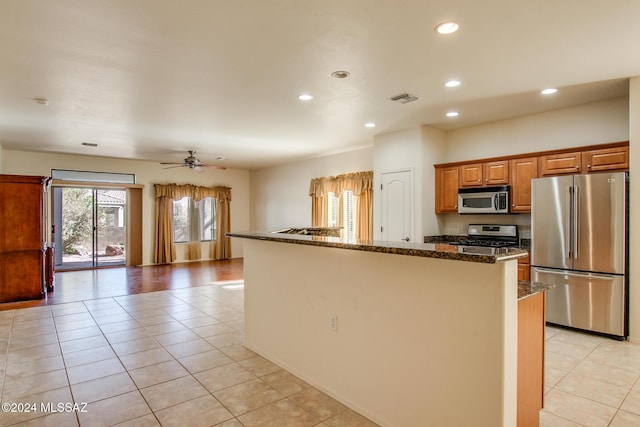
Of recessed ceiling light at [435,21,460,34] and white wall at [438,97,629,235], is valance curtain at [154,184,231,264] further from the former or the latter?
recessed ceiling light at [435,21,460,34]

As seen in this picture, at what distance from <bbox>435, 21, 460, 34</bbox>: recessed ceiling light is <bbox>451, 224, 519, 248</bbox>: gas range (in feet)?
10.5

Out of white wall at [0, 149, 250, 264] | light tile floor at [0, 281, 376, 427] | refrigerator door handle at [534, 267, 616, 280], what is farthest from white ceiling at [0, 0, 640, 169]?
white wall at [0, 149, 250, 264]

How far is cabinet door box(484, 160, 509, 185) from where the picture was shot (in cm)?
496

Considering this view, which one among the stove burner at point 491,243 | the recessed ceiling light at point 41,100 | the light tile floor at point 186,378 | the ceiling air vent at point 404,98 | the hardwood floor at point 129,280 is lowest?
the light tile floor at point 186,378

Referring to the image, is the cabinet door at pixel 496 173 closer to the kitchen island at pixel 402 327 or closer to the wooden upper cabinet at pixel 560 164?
the wooden upper cabinet at pixel 560 164

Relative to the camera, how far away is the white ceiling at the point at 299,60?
2.45 m

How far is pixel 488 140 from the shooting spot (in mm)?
5445

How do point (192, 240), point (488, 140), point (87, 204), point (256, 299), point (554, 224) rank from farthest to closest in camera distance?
point (192, 240)
point (87, 204)
point (488, 140)
point (554, 224)
point (256, 299)

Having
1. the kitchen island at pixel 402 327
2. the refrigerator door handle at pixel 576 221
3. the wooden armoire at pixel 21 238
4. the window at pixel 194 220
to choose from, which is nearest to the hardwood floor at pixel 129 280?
the wooden armoire at pixel 21 238

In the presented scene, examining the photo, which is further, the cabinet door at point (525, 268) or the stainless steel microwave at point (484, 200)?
the stainless steel microwave at point (484, 200)

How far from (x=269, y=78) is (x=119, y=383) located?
3027 millimetres

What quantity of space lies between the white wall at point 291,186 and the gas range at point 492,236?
2.62 meters

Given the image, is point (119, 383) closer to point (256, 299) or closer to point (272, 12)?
point (256, 299)

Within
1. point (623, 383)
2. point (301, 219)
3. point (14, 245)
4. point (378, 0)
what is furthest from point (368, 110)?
point (14, 245)
